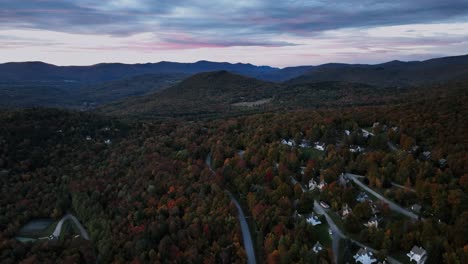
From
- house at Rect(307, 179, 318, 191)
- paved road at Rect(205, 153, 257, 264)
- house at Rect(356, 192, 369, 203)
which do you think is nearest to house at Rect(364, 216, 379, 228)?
house at Rect(356, 192, 369, 203)

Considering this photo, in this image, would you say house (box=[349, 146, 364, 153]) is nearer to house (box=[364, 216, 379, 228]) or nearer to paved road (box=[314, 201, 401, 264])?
paved road (box=[314, 201, 401, 264])

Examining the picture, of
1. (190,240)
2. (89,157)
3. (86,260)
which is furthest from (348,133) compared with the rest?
(89,157)

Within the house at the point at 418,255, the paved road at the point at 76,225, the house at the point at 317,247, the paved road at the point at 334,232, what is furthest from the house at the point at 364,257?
the paved road at the point at 76,225

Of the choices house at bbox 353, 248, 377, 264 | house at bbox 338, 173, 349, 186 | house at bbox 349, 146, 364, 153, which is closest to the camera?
house at bbox 353, 248, 377, 264

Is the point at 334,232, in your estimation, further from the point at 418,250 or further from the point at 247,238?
the point at 247,238

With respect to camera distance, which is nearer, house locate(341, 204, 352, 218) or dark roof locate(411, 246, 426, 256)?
dark roof locate(411, 246, 426, 256)

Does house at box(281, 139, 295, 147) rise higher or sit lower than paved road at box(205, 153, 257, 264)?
higher
